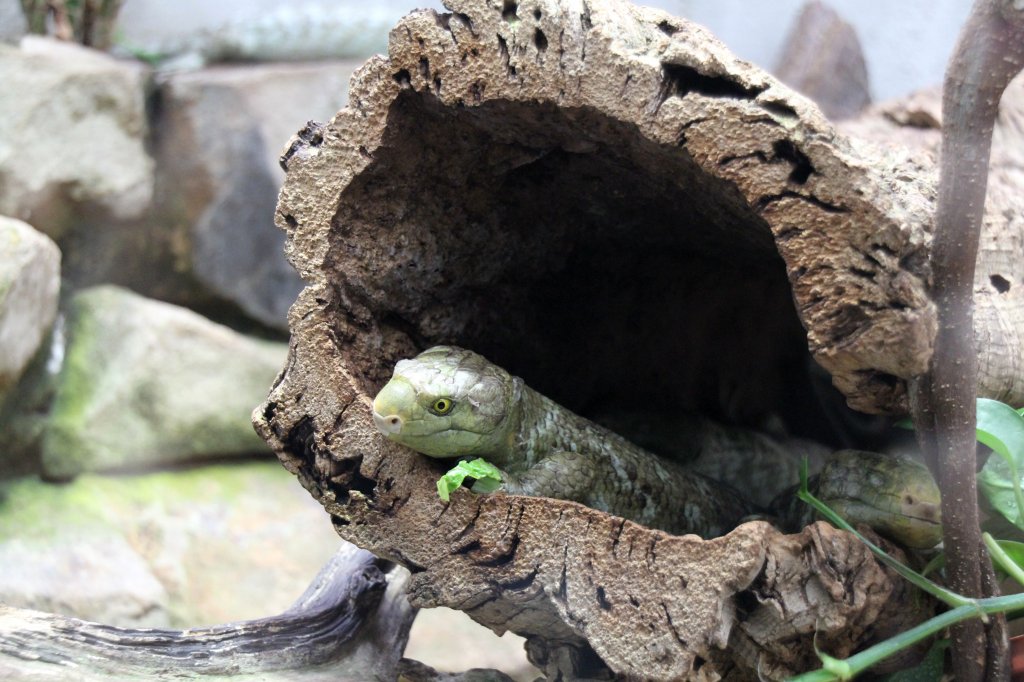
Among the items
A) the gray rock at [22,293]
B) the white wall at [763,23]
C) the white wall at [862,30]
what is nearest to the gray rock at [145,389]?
the gray rock at [22,293]

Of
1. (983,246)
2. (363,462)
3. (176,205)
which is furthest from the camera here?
(176,205)

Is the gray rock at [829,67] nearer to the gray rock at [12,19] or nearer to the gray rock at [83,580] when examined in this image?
the gray rock at [83,580]

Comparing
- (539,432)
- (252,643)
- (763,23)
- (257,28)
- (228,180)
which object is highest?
(763,23)

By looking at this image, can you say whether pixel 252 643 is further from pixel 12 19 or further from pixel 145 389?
pixel 12 19

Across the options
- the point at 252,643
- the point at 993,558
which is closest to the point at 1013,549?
the point at 993,558

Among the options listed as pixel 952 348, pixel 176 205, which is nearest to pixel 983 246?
pixel 952 348

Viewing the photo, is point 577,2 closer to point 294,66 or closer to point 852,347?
point 852,347

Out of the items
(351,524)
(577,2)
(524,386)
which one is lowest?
(351,524)
